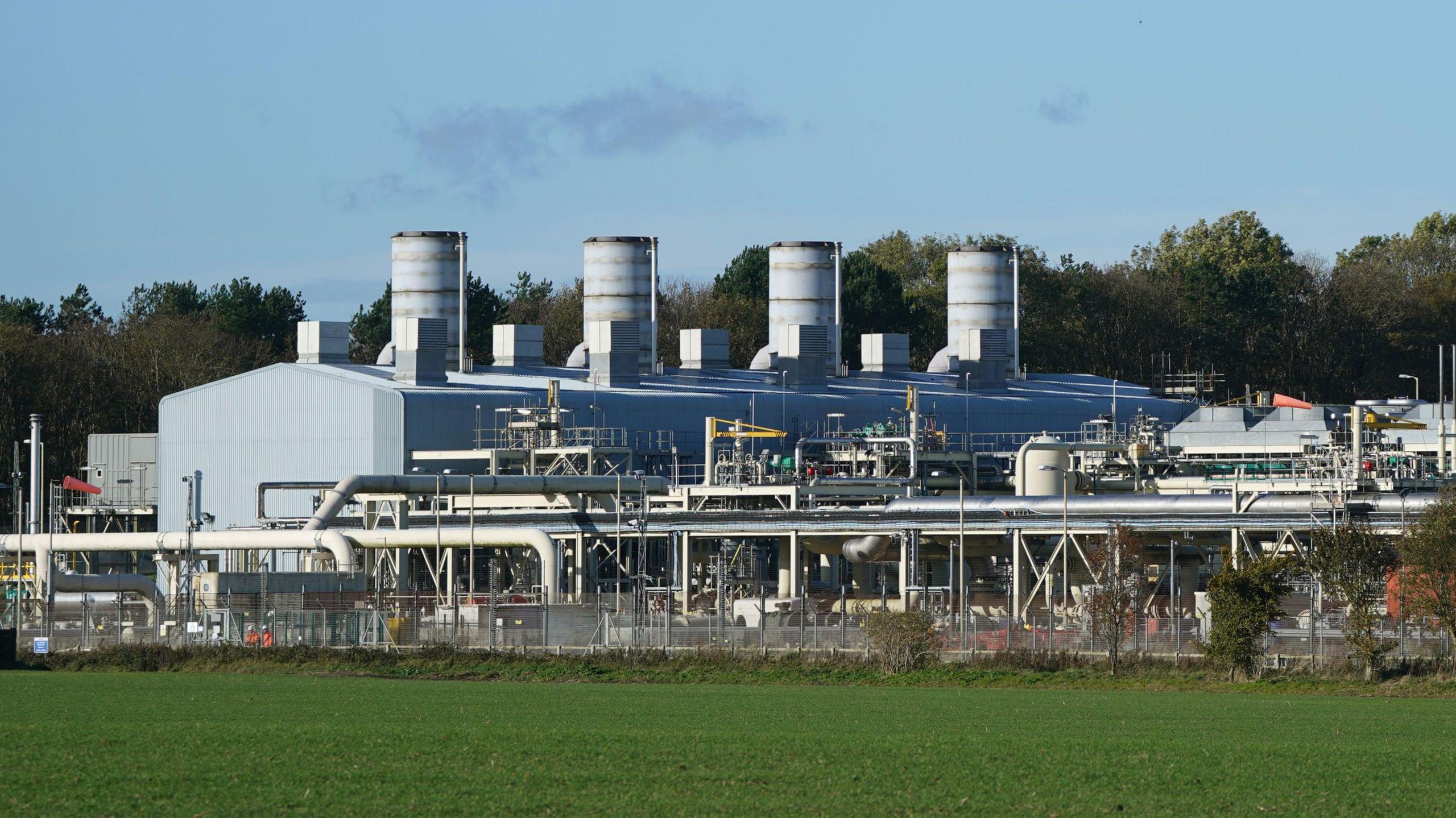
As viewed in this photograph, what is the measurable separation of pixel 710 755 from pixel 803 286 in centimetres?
7684

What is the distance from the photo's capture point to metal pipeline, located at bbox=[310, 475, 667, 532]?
234ft

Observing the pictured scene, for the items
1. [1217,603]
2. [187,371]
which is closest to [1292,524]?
[1217,603]

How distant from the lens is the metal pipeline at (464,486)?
71312 mm

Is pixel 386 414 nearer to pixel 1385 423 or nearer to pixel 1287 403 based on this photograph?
pixel 1385 423

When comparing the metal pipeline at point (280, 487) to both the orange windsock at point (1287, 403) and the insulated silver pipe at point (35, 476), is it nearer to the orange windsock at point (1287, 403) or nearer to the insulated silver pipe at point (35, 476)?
the insulated silver pipe at point (35, 476)

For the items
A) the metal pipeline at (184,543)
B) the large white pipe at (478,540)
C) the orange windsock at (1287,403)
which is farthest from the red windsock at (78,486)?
the orange windsock at (1287,403)

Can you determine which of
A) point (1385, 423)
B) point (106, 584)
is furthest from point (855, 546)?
point (1385, 423)

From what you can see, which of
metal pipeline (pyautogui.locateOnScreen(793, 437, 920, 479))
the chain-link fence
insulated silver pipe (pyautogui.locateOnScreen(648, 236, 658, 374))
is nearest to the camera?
the chain-link fence

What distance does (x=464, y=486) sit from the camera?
72250 mm

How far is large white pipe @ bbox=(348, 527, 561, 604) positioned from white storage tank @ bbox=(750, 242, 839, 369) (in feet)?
118

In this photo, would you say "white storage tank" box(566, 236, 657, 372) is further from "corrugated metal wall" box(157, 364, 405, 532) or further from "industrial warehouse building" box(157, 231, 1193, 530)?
"corrugated metal wall" box(157, 364, 405, 532)

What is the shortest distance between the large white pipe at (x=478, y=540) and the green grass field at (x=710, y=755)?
2504 centimetres

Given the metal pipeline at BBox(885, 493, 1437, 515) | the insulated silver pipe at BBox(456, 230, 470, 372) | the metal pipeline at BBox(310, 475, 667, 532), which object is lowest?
the metal pipeline at BBox(885, 493, 1437, 515)

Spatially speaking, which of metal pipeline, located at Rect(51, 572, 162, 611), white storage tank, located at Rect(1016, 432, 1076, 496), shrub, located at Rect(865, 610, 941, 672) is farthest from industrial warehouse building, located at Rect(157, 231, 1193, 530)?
shrub, located at Rect(865, 610, 941, 672)
